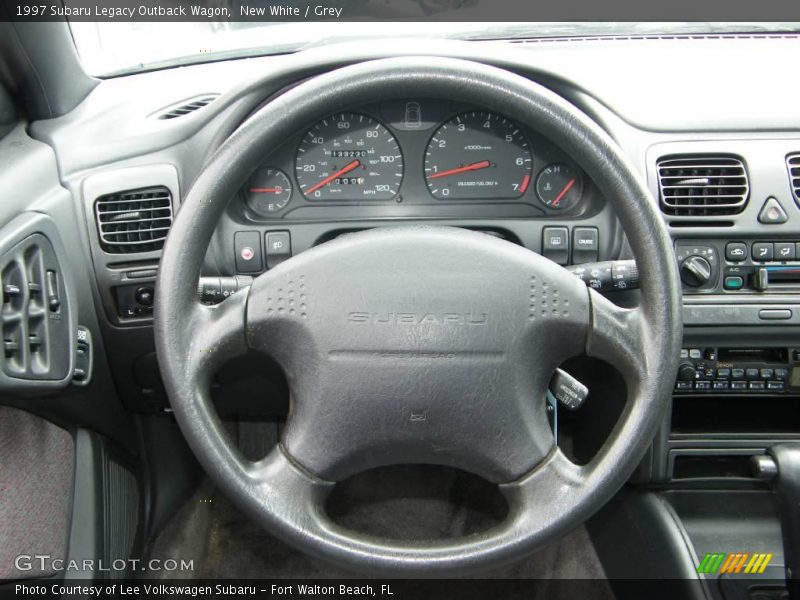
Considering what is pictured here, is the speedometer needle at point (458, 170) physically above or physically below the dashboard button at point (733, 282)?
above

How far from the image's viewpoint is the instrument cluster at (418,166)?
1492 millimetres

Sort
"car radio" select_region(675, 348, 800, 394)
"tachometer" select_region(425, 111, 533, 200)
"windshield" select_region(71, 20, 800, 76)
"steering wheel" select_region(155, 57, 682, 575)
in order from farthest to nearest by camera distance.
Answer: "windshield" select_region(71, 20, 800, 76) → "car radio" select_region(675, 348, 800, 394) → "tachometer" select_region(425, 111, 533, 200) → "steering wheel" select_region(155, 57, 682, 575)

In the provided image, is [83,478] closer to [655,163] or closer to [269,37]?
[269,37]

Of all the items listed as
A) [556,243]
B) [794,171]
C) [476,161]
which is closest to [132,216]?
[476,161]

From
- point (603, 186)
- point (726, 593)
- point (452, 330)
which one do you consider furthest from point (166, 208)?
point (726, 593)

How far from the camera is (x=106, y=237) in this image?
1.53 meters

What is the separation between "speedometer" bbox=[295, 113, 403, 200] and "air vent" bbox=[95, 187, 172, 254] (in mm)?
288

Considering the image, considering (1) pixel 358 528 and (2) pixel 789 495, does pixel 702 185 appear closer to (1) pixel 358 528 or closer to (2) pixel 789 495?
(2) pixel 789 495

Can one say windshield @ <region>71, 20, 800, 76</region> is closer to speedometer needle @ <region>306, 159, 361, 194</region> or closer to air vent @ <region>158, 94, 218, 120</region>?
air vent @ <region>158, 94, 218, 120</region>

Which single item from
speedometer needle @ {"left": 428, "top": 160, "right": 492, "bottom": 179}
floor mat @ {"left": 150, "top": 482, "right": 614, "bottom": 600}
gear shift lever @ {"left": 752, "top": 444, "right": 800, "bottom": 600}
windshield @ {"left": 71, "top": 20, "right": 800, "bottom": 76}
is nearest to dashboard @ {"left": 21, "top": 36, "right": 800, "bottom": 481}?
speedometer needle @ {"left": 428, "top": 160, "right": 492, "bottom": 179}

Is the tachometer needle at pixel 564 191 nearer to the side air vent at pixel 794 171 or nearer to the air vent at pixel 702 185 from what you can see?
the air vent at pixel 702 185

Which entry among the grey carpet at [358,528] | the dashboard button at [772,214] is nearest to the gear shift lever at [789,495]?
the dashboard button at [772,214]

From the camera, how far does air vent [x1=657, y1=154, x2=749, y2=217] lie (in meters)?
1.55

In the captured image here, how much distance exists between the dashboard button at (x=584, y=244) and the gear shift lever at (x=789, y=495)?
1.69ft
